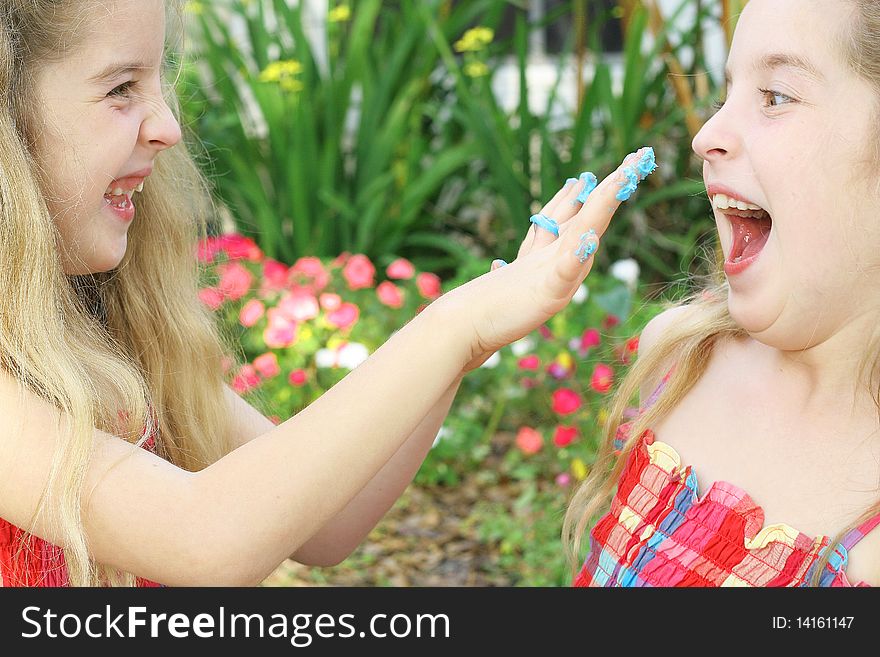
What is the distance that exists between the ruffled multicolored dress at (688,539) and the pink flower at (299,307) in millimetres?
2138

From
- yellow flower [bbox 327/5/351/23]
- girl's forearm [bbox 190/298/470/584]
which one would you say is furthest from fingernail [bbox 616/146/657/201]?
yellow flower [bbox 327/5/351/23]

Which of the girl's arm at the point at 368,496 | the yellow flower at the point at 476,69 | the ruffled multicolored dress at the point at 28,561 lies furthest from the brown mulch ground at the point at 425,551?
the yellow flower at the point at 476,69

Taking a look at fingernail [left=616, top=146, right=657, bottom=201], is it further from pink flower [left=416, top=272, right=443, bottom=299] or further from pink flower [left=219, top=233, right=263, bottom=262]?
pink flower [left=219, top=233, right=263, bottom=262]

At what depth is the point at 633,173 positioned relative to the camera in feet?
4.58

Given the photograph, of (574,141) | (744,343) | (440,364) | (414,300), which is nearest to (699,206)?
(574,141)

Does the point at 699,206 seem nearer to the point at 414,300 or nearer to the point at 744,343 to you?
the point at 414,300

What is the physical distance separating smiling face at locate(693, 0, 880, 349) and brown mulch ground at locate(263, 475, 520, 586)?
1922mm

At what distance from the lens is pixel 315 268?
4.00 m

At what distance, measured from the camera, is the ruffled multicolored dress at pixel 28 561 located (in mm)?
1571

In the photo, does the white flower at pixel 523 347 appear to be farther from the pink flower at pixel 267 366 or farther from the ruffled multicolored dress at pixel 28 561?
the ruffled multicolored dress at pixel 28 561

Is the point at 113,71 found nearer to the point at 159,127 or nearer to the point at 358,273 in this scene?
the point at 159,127

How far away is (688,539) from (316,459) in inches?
21.3
